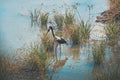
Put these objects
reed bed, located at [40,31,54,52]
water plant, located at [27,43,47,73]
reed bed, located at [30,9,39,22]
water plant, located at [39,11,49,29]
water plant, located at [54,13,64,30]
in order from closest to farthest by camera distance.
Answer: water plant, located at [27,43,47,73], reed bed, located at [40,31,54,52], water plant, located at [54,13,64,30], water plant, located at [39,11,49,29], reed bed, located at [30,9,39,22]

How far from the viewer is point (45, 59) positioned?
7883 millimetres

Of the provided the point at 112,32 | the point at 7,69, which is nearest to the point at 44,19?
the point at 112,32

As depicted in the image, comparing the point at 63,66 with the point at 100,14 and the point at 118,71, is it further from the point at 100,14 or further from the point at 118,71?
the point at 100,14

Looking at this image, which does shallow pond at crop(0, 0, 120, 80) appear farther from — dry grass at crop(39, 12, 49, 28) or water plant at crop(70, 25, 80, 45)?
dry grass at crop(39, 12, 49, 28)

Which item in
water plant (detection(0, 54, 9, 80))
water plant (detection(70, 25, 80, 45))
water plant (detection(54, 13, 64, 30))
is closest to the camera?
water plant (detection(0, 54, 9, 80))

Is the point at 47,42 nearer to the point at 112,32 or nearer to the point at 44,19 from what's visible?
the point at 112,32

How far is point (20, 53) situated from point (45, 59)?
104cm

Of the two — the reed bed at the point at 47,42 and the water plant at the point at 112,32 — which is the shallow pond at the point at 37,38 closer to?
the reed bed at the point at 47,42

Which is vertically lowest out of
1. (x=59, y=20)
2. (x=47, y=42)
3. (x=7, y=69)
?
(x=7, y=69)

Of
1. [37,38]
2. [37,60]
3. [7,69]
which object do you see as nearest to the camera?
[7,69]

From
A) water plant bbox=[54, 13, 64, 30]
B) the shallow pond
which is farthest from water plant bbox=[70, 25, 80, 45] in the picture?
water plant bbox=[54, 13, 64, 30]

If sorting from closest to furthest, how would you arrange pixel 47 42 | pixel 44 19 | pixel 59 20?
pixel 47 42
pixel 59 20
pixel 44 19

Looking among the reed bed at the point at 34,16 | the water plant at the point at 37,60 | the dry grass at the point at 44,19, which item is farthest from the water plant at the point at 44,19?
the water plant at the point at 37,60

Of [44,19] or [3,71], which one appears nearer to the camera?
[3,71]
